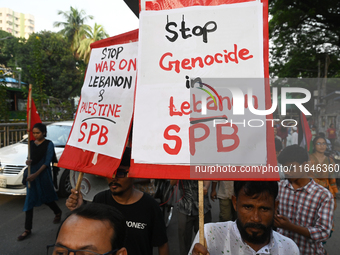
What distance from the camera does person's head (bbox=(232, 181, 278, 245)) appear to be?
62.9 inches

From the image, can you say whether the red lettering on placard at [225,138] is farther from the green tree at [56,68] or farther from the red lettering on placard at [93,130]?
the green tree at [56,68]

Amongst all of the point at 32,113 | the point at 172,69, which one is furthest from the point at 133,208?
the point at 32,113

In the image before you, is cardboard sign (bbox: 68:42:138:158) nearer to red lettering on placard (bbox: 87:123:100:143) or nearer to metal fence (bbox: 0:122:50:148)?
red lettering on placard (bbox: 87:123:100:143)

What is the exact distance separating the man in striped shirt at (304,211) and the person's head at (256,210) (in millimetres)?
421

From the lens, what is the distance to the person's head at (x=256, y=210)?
5.24 feet

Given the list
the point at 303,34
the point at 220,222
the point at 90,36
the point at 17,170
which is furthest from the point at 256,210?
the point at 90,36

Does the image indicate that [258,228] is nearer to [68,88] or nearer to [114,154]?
[114,154]

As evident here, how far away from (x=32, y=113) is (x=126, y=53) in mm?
2573

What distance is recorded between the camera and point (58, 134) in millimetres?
6719

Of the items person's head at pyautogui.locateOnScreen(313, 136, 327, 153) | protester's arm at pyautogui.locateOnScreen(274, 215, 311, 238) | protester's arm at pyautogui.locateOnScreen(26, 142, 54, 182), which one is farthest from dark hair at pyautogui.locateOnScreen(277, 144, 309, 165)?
protester's arm at pyautogui.locateOnScreen(26, 142, 54, 182)

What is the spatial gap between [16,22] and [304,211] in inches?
4843

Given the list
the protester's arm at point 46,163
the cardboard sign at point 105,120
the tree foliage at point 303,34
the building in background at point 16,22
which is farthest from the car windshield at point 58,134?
the building in background at point 16,22

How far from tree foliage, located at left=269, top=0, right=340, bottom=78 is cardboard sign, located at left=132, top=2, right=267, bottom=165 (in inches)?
530

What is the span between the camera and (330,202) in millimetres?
2051
